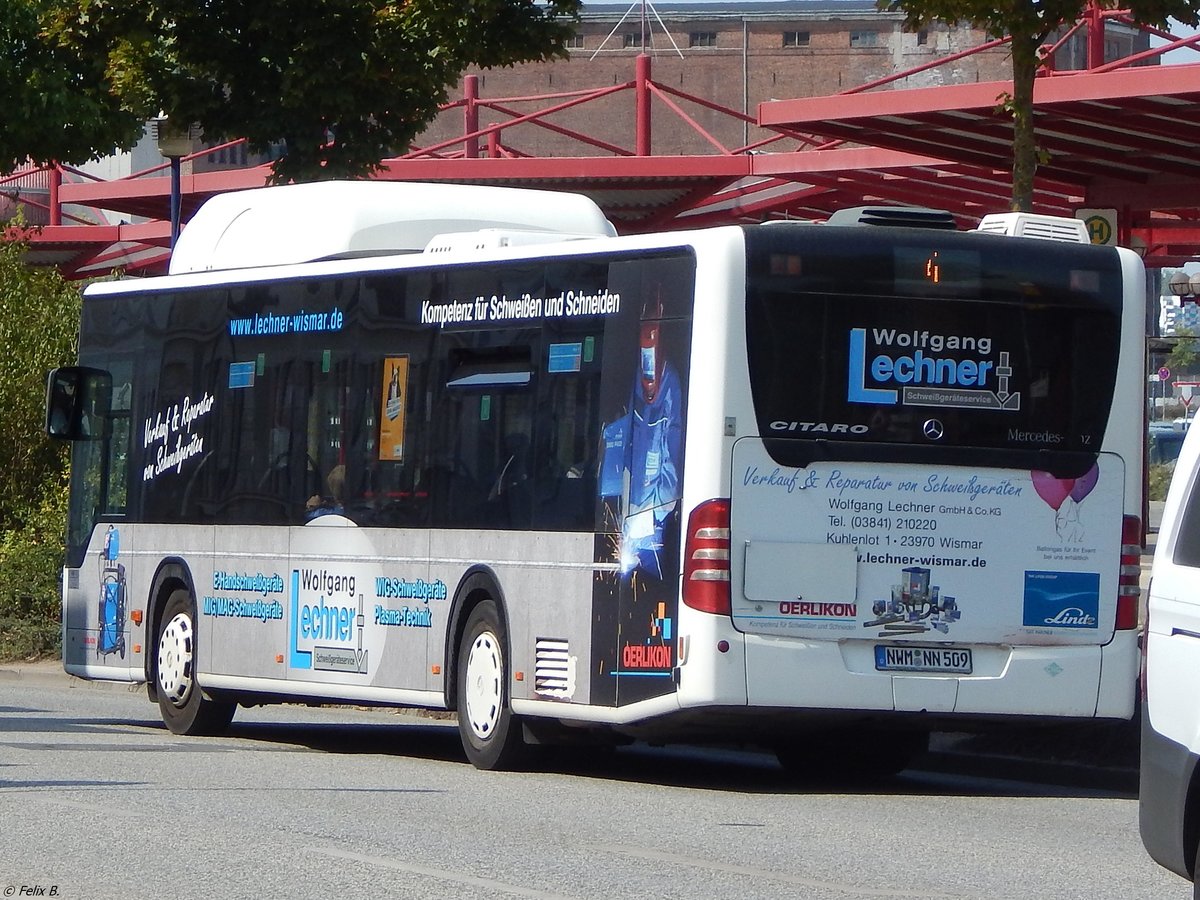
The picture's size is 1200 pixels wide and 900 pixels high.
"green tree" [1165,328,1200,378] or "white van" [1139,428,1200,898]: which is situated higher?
"green tree" [1165,328,1200,378]

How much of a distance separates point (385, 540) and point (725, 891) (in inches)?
227

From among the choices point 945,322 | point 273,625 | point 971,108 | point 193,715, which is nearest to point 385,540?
point 273,625

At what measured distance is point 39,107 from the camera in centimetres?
1872

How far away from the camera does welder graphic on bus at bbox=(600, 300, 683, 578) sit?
11391 millimetres

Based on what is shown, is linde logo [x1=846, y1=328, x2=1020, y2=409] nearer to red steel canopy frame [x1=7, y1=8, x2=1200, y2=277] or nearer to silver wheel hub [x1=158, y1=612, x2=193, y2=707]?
red steel canopy frame [x1=7, y1=8, x2=1200, y2=277]

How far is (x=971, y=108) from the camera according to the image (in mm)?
21750

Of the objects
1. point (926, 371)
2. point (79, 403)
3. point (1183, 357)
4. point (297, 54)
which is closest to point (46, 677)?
point (297, 54)

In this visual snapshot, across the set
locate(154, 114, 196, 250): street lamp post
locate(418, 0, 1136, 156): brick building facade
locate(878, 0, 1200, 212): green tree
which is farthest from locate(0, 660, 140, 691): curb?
locate(418, 0, 1136, 156): brick building facade

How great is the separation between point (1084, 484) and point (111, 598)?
7395 mm

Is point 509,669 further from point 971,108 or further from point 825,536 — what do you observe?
point 971,108

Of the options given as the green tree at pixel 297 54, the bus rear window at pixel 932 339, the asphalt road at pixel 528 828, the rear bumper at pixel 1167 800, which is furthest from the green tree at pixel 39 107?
the rear bumper at pixel 1167 800

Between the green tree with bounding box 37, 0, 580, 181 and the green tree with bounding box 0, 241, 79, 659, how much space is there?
23.0 ft

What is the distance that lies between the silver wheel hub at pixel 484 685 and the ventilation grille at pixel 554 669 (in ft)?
1.13

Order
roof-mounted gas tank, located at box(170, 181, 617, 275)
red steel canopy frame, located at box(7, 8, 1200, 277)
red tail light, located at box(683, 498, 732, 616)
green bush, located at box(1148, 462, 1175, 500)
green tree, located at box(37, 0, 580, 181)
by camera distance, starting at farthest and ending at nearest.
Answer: green bush, located at box(1148, 462, 1175, 500), red steel canopy frame, located at box(7, 8, 1200, 277), green tree, located at box(37, 0, 580, 181), roof-mounted gas tank, located at box(170, 181, 617, 275), red tail light, located at box(683, 498, 732, 616)
